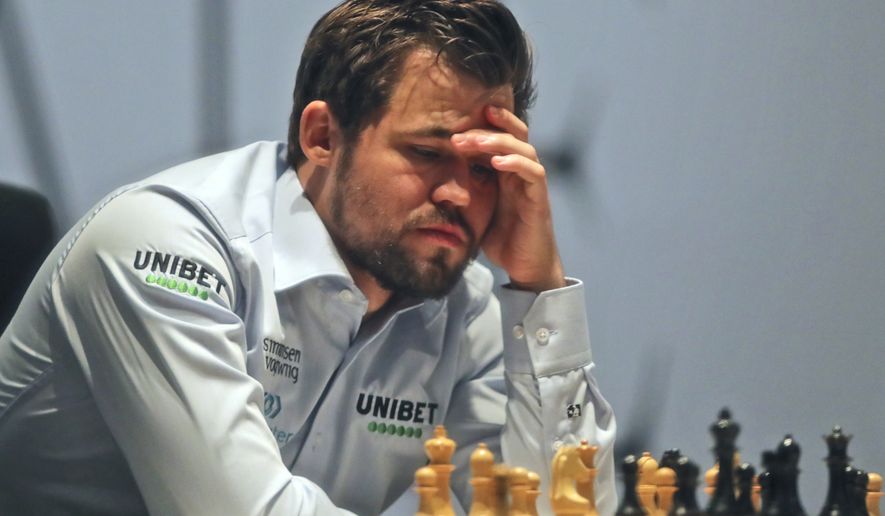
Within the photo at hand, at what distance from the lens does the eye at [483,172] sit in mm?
1820

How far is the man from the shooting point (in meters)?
1.53

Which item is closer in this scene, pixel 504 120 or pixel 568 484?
pixel 568 484

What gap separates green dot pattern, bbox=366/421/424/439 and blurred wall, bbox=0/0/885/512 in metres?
0.60

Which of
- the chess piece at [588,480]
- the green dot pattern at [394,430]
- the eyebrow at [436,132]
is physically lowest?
the green dot pattern at [394,430]

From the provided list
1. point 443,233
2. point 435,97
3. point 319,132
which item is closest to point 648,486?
point 443,233

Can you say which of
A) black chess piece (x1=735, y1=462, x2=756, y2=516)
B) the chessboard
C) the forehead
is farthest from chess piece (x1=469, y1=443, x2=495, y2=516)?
the forehead

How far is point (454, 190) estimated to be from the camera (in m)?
1.75

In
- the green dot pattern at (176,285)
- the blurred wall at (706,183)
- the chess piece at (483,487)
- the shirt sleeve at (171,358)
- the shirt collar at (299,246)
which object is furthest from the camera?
the blurred wall at (706,183)

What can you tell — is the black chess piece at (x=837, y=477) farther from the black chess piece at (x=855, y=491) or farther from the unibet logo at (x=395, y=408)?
the unibet logo at (x=395, y=408)

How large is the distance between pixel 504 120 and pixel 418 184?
0.15m

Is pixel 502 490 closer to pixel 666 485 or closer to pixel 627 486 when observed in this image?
pixel 627 486

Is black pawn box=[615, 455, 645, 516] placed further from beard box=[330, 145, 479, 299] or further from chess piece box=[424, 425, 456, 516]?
beard box=[330, 145, 479, 299]

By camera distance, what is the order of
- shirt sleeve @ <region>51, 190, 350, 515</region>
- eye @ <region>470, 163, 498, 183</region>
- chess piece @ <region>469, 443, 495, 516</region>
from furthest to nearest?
eye @ <region>470, 163, 498, 183</region>
shirt sleeve @ <region>51, 190, 350, 515</region>
chess piece @ <region>469, 443, 495, 516</region>

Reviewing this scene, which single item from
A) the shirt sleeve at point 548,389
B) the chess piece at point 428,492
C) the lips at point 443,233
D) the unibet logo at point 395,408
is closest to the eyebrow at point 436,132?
the lips at point 443,233
